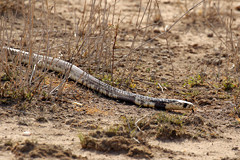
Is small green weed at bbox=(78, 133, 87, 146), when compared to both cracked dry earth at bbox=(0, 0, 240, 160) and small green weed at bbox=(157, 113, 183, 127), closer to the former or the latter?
cracked dry earth at bbox=(0, 0, 240, 160)

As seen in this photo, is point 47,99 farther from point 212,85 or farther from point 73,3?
point 73,3

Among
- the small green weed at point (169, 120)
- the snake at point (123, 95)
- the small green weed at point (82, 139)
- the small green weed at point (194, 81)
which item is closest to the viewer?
the small green weed at point (82, 139)

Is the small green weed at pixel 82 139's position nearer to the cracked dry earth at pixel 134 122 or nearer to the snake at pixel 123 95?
the cracked dry earth at pixel 134 122

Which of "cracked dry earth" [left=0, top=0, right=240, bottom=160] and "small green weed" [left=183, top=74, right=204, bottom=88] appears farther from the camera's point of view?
"small green weed" [left=183, top=74, right=204, bottom=88]

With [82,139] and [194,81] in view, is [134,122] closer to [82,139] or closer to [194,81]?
[82,139]

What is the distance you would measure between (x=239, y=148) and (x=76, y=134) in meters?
1.90

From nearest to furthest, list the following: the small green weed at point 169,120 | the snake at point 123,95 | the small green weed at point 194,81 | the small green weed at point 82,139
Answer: the small green weed at point 82,139
the small green weed at point 169,120
the snake at point 123,95
the small green weed at point 194,81

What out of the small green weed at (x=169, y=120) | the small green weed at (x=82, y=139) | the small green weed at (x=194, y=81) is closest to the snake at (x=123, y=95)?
the small green weed at (x=169, y=120)

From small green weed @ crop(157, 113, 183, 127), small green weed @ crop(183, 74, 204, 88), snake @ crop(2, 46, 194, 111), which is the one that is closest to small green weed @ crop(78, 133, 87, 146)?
Answer: small green weed @ crop(157, 113, 183, 127)

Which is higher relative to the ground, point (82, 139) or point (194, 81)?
point (194, 81)

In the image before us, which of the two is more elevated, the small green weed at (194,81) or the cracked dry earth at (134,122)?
the small green weed at (194,81)

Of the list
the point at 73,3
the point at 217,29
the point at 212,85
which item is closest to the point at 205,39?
the point at 217,29

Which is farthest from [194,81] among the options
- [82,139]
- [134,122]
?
[82,139]

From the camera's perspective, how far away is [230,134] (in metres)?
5.14
